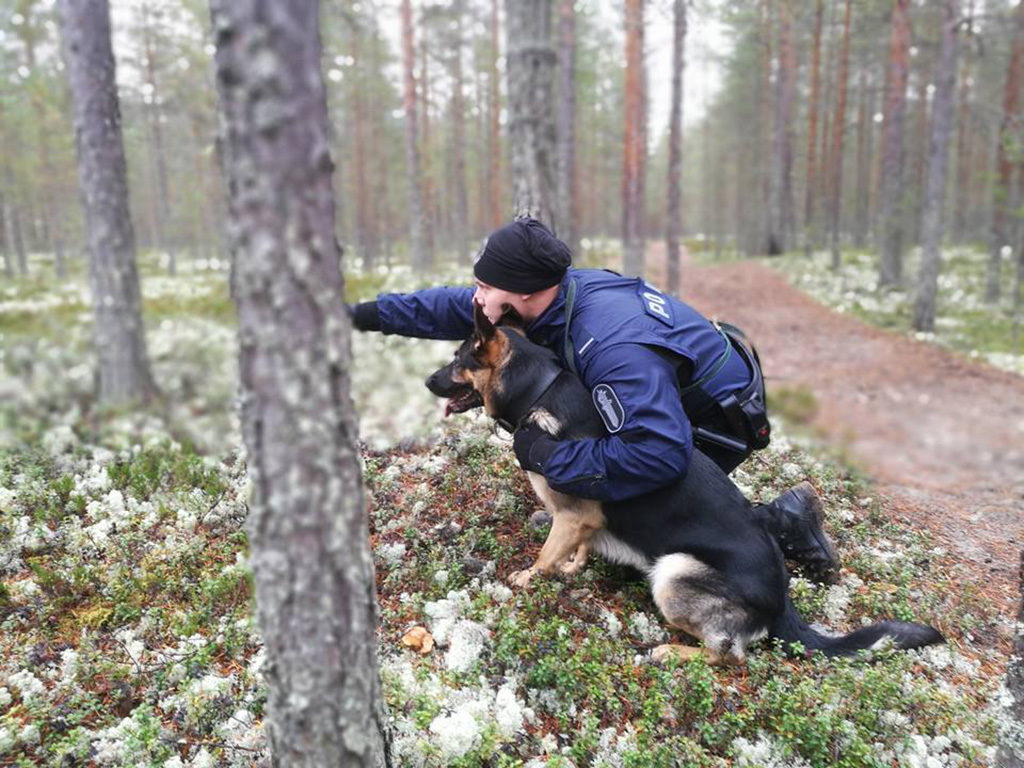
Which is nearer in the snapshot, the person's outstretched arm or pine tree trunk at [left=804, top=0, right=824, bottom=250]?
the person's outstretched arm

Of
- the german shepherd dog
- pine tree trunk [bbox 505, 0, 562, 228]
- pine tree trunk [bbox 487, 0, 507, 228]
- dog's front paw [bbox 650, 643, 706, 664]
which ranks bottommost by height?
dog's front paw [bbox 650, 643, 706, 664]

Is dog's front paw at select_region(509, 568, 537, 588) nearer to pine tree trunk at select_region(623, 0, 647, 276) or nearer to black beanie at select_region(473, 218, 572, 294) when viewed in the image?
black beanie at select_region(473, 218, 572, 294)

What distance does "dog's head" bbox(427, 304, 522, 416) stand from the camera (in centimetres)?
448

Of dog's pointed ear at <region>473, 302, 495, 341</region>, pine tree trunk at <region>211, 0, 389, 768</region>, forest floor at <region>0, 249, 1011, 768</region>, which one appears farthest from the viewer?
dog's pointed ear at <region>473, 302, 495, 341</region>


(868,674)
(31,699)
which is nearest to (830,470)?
(868,674)

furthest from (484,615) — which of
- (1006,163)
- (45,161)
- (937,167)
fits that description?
(45,161)

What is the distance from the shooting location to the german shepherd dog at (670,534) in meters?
3.98

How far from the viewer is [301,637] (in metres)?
2.21

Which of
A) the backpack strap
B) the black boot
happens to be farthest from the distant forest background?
the black boot

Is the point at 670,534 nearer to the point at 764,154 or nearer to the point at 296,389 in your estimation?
the point at 296,389

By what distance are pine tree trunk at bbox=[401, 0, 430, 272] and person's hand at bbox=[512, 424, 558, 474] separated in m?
17.3

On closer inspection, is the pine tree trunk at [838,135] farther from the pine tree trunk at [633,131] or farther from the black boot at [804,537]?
the black boot at [804,537]

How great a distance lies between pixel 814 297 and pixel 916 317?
5241 mm

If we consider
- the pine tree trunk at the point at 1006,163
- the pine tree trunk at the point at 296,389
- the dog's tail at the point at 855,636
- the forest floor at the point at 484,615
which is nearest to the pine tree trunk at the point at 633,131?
the pine tree trunk at the point at 1006,163
